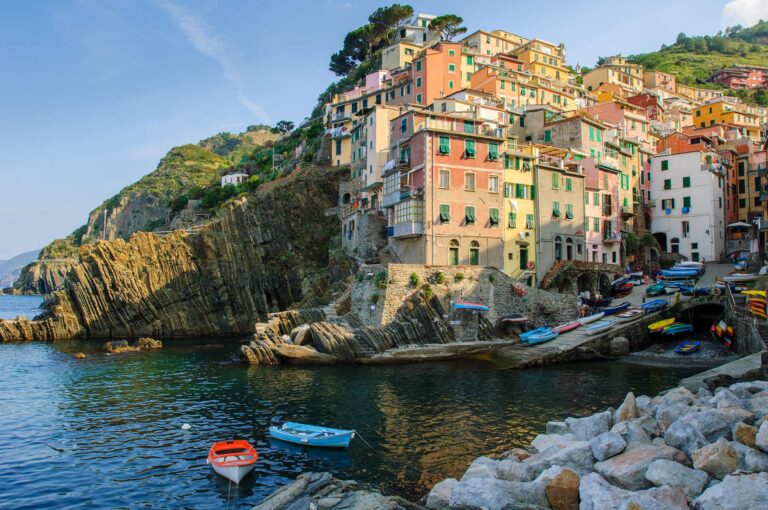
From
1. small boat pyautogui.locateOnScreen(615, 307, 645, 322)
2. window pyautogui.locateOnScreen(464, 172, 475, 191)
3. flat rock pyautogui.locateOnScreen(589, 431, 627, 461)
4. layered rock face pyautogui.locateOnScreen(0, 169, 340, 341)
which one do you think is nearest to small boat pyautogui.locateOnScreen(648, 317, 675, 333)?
small boat pyautogui.locateOnScreen(615, 307, 645, 322)

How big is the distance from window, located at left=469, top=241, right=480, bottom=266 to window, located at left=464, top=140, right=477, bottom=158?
8.44m

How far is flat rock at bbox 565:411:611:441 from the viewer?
18891 millimetres

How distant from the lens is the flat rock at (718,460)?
13.6m

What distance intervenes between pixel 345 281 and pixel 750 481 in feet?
161

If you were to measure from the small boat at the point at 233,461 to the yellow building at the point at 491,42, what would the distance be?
301 ft

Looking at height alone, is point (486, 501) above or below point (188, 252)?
below

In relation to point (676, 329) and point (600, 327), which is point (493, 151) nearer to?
point (600, 327)

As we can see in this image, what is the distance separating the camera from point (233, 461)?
19.4m

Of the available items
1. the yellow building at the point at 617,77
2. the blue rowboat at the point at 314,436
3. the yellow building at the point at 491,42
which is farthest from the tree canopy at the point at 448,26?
the blue rowboat at the point at 314,436

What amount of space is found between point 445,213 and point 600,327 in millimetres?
16656

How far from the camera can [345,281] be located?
59438 mm

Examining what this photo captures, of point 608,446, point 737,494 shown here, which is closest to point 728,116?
point 608,446

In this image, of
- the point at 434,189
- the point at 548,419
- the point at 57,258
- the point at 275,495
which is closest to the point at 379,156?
the point at 434,189

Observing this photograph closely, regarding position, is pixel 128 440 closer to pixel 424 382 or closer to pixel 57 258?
pixel 424 382
